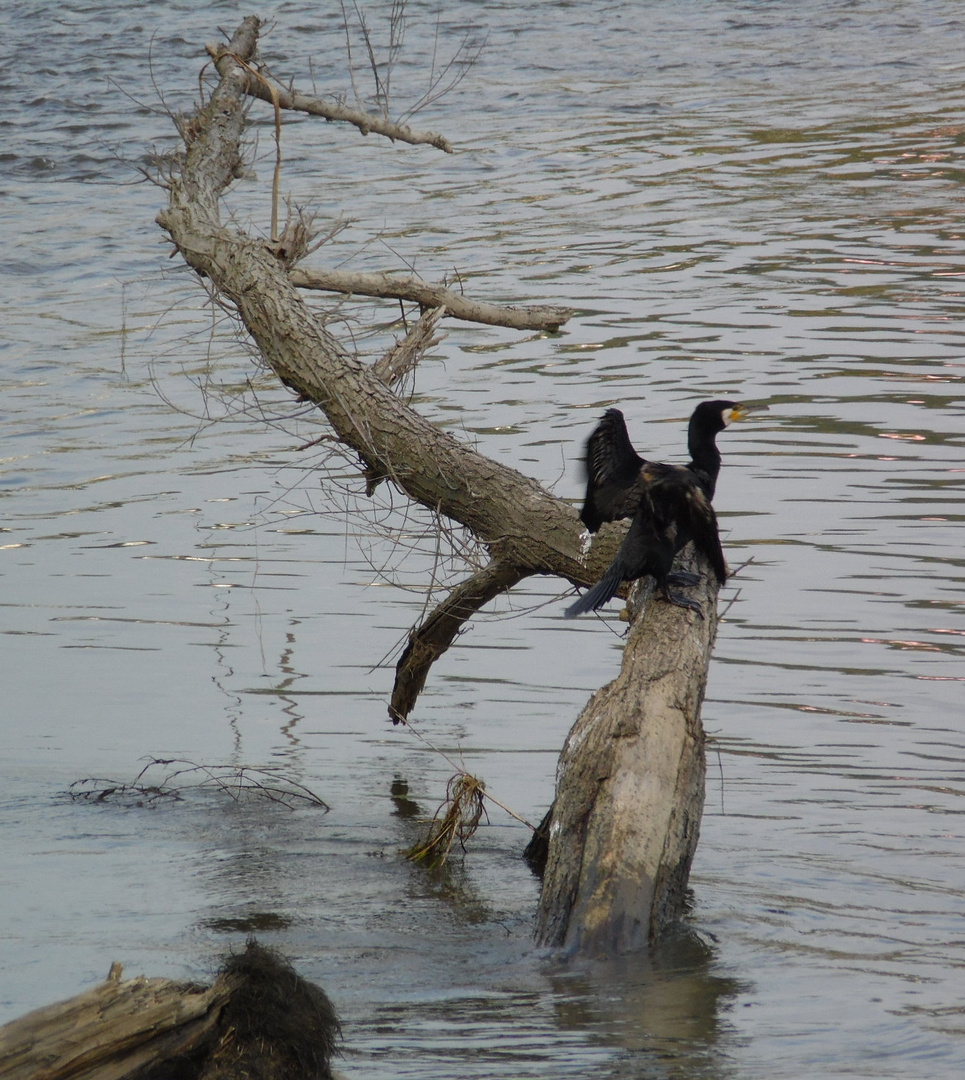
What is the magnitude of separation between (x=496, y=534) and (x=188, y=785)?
5.56ft

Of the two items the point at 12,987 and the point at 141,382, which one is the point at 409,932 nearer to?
the point at 12,987

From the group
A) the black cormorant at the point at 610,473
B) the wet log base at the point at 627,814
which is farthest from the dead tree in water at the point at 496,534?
the black cormorant at the point at 610,473

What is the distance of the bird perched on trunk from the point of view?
4844 millimetres

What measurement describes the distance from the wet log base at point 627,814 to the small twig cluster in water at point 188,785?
6.18 ft

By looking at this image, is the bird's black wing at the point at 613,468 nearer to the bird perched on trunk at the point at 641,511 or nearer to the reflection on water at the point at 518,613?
the bird perched on trunk at the point at 641,511

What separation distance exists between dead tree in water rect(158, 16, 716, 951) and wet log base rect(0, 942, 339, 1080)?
887 millimetres

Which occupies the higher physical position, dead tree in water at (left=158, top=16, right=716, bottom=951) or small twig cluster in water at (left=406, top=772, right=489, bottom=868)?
dead tree in water at (left=158, top=16, right=716, bottom=951)

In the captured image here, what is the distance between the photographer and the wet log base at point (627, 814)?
412cm


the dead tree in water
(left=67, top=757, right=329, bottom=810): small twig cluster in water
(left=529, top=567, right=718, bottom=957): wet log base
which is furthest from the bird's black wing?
(left=67, top=757, right=329, bottom=810): small twig cluster in water

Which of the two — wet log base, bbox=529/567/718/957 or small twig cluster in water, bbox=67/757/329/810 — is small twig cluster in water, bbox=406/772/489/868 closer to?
small twig cluster in water, bbox=67/757/329/810

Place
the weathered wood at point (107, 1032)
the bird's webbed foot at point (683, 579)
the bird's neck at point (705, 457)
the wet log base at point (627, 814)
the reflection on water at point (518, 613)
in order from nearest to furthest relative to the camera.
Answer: the weathered wood at point (107, 1032)
the wet log base at point (627, 814)
the reflection on water at point (518, 613)
the bird's webbed foot at point (683, 579)
the bird's neck at point (705, 457)

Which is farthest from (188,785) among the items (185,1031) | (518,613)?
(185,1031)

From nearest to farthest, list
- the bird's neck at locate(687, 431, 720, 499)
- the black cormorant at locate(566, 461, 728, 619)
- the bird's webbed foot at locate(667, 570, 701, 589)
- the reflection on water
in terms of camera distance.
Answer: the reflection on water < the black cormorant at locate(566, 461, 728, 619) < the bird's webbed foot at locate(667, 570, 701, 589) < the bird's neck at locate(687, 431, 720, 499)

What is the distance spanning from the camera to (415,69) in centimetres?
2238
